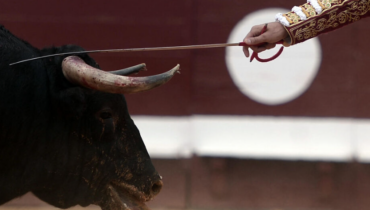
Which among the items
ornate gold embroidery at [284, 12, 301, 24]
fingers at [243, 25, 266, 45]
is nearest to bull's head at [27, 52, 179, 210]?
fingers at [243, 25, 266, 45]

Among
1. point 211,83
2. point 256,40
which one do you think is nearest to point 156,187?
point 256,40

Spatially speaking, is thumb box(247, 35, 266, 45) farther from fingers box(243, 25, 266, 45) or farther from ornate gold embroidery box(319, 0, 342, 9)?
ornate gold embroidery box(319, 0, 342, 9)

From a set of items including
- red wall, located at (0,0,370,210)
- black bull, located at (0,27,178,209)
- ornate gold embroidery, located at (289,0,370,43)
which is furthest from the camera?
red wall, located at (0,0,370,210)

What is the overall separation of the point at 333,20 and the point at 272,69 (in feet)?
9.00

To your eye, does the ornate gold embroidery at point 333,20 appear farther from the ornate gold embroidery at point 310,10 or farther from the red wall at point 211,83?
the red wall at point 211,83

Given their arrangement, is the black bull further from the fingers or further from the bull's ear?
the fingers

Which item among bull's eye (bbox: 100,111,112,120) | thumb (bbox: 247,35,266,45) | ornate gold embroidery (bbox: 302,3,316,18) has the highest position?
ornate gold embroidery (bbox: 302,3,316,18)

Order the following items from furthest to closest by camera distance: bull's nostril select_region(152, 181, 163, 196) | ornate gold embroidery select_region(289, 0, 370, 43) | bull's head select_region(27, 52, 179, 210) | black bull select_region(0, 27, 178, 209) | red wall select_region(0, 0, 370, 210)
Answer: red wall select_region(0, 0, 370, 210) → bull's nostril select_region(152, 181, 163, 196) → bull's head select_region(27, 52, 179, 210) → black bull select_region(0, 27, 178, 209) → ornate gold embroidery select_region(289, 0, 370, 43)

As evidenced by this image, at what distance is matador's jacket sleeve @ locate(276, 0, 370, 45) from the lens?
183 centimetres

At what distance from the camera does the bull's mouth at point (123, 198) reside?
2.14 metres

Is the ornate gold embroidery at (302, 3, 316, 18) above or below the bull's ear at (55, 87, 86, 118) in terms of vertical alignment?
above

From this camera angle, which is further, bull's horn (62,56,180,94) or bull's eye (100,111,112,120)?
bull's eye (100,111,112,120)

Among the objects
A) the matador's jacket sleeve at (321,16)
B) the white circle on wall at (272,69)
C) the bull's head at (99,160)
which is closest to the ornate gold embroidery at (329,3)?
the matador's jacket sleeve at (321,16)

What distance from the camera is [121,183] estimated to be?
7.09 ft
